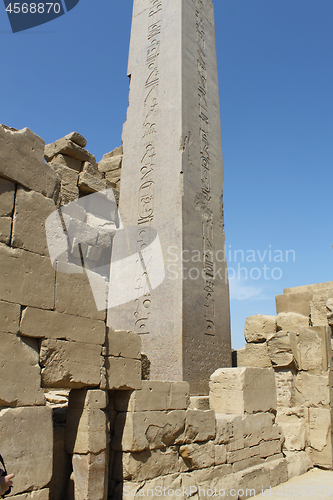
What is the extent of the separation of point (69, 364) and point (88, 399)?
0.29 m

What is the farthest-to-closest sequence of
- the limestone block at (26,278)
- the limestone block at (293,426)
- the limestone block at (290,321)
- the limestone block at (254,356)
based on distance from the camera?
the limestone block at (290,321) < the limestone block at (254,356) < the limestone block at (293,426) < the limestone block at (26,278)

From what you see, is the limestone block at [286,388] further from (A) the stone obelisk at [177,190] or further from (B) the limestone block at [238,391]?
(B) the limestone block at [238,391]

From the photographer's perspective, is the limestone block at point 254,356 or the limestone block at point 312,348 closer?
the limestone block at point 312,348

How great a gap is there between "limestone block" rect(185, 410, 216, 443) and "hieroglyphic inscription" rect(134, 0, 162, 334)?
1343mm

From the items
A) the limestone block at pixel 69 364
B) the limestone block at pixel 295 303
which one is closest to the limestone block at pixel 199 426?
the limestone block at pixel 69 364

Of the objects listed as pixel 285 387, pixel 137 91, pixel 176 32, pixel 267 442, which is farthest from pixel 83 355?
pixel 176 32

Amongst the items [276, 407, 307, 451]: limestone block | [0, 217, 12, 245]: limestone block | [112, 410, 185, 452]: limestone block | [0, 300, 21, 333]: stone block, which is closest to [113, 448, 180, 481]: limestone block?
[112, 410, 185, 452]: limestone block

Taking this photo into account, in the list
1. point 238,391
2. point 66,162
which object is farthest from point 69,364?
point 66,162

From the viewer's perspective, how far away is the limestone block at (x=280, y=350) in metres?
5.04

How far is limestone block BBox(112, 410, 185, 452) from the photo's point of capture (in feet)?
9.80

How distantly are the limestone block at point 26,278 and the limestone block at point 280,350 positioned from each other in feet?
11.1

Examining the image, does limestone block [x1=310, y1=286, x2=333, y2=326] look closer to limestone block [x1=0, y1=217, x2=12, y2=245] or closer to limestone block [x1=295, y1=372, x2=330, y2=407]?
limestone block [x1=295, y1=372, x2=330, y2=407]

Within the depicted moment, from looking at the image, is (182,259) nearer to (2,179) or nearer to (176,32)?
(2,179)

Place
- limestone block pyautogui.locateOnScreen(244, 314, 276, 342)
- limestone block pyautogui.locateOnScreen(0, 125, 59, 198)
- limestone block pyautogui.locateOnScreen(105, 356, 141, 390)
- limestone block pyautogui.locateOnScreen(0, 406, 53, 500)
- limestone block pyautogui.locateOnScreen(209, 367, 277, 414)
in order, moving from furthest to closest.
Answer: limestone block pyautogui.locateOnScreen(244, 314, 276, 342) < limestone block pyautogui.locateOnScreen(209, 367, 277, 414) < limestone block pyautogui.locateOnScreen(105, 356, 141, 390) < limestone block pyautogui.locateOnScreen(0, 125, 59, 198) < limestone block pyautogui.locateOnScreen(0, 406, 53, 500)
